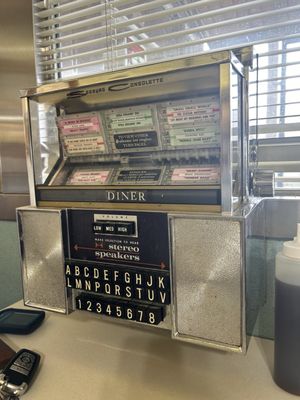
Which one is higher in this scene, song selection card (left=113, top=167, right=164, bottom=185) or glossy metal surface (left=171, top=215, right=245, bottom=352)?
song selection card (left=113, top=167, right=164, bottom=185)

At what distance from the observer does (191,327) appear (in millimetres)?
613

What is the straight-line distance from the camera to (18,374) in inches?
24.6

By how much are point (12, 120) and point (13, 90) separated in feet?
0.34

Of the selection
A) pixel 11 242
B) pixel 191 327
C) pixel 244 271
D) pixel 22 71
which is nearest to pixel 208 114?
pixel 244 271

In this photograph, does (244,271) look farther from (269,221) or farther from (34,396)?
(34,396)

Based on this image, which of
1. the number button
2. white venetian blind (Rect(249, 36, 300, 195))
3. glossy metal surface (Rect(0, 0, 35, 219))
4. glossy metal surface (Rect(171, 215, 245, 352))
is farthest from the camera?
glossy metal surface (Rect(0, 0, 35, 219))

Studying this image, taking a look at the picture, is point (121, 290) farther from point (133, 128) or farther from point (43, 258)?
point (133, 128)

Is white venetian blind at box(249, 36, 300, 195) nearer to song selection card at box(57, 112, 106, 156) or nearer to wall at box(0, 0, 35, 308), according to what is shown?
song selection card at box(57, 112, 106, 156)

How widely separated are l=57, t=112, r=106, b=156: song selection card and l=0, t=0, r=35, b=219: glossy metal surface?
401 mm

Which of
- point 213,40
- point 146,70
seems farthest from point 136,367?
point 213,40

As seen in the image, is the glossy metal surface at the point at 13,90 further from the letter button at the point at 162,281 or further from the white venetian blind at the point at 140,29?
the letter button at the point at 162,281

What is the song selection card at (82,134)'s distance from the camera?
77 cm

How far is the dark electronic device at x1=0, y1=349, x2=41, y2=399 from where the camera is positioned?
23.3 inches

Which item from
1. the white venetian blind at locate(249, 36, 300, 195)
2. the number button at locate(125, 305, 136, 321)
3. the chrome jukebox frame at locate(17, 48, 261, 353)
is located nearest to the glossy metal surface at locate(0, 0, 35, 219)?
the chrome jukebox frame at locate(17, 48, 261, 353)
